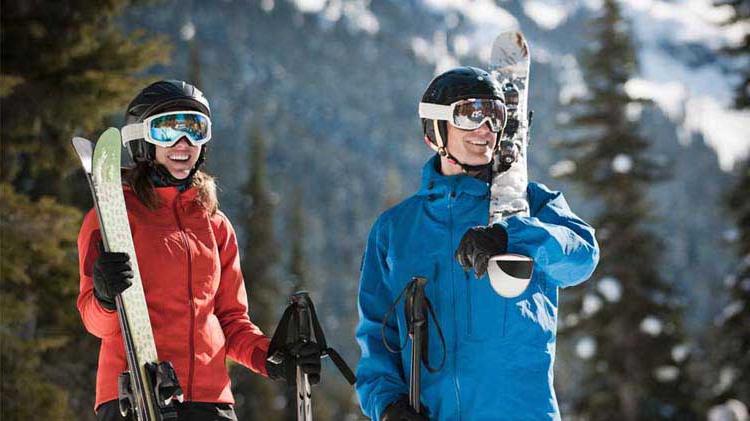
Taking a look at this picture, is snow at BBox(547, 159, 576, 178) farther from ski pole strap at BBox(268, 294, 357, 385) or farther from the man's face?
the man's face

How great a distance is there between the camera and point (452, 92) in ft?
12.8

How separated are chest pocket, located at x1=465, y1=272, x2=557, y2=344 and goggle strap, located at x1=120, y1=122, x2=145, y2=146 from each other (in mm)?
1639

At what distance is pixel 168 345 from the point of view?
390 centimetres

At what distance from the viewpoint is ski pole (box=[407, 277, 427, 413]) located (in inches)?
139

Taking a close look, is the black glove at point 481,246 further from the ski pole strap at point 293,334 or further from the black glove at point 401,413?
the ski pole strap at point 293,334

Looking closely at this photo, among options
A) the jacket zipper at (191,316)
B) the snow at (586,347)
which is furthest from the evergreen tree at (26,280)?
the snow at (586,347)

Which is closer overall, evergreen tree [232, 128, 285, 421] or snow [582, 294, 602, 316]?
snow [582, 294, 602, 316]

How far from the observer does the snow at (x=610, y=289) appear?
74.7 ft

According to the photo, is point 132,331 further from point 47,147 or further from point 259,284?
point 259,284

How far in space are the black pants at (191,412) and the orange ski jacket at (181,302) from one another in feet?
0.09

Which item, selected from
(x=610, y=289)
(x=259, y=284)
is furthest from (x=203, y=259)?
(x=259, y=284)

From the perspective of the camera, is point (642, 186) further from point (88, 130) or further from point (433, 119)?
point (433, 119)

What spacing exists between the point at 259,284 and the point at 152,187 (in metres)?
32.1

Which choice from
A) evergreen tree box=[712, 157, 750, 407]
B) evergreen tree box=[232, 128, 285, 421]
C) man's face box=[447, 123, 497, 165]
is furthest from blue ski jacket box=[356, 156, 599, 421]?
evergreen tree box=[232, 128, 285, 421]
